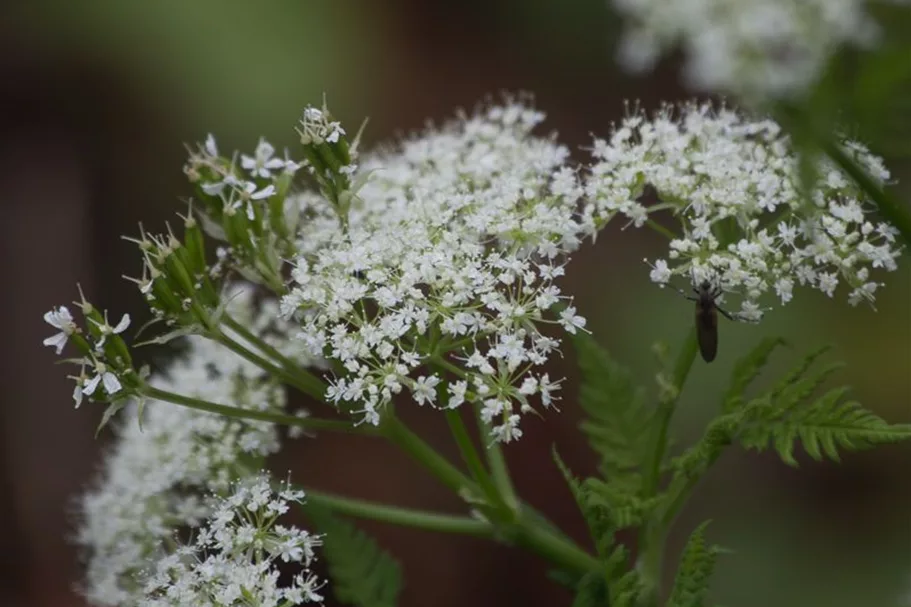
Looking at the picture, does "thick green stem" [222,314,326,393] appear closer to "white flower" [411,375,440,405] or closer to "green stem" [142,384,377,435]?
"green stem" [142,384,377,435]

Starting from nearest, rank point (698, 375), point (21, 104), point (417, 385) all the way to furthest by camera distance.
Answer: point (417, 385) < point (698, 375) < point (21, 104)

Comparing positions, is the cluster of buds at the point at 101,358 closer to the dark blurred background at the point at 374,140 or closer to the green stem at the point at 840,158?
the green stem at the point at 840,158

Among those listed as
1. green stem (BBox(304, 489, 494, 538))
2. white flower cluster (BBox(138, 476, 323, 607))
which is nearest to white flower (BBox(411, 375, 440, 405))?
white flower cluster (BBox(138, 476, 323, 607))

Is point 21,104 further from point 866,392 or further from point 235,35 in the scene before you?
point 866,392

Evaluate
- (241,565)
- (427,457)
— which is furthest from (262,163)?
(241,565)

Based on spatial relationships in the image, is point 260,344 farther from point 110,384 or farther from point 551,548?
point 551,548

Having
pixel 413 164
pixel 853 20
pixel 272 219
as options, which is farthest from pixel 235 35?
pixel 853 20

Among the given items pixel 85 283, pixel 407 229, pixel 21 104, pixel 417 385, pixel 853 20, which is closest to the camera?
pixel 853 20
